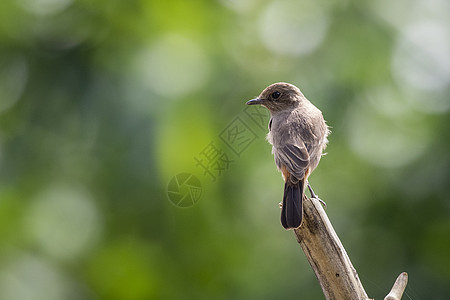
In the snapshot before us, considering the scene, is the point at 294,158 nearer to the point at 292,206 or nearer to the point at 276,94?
the point at 292,206

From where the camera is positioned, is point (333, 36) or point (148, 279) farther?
point (333, 36)

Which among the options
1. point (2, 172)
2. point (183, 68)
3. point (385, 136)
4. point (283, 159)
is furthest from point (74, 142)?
point (385, 136)

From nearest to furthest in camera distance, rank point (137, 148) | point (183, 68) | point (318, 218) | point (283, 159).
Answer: point (318, 218)
point (283, 159)
point (137, 148)
point (183, 68)

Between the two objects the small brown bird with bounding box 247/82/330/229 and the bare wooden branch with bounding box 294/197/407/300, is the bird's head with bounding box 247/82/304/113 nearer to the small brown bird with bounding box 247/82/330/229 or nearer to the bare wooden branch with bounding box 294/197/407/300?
the small brown bird with bounding box 247/82/330/229

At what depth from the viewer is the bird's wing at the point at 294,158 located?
5.03 metres

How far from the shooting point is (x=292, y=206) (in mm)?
4316

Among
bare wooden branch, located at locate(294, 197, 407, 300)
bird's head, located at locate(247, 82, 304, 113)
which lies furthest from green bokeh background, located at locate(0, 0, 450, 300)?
bare wooden branch, located at locate(294, 197, 407, 300)

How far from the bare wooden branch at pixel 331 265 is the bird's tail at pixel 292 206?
0.06 metres

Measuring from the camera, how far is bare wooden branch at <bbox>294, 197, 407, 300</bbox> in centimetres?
380

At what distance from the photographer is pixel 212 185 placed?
270 inches

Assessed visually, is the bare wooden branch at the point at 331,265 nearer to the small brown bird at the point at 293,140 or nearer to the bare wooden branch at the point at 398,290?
the bare wooden branch at the point at 398,290

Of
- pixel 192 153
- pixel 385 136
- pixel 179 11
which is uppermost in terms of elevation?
pixel 179 11

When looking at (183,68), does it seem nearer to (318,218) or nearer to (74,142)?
(74,142)

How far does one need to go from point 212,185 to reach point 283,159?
5.71ft
